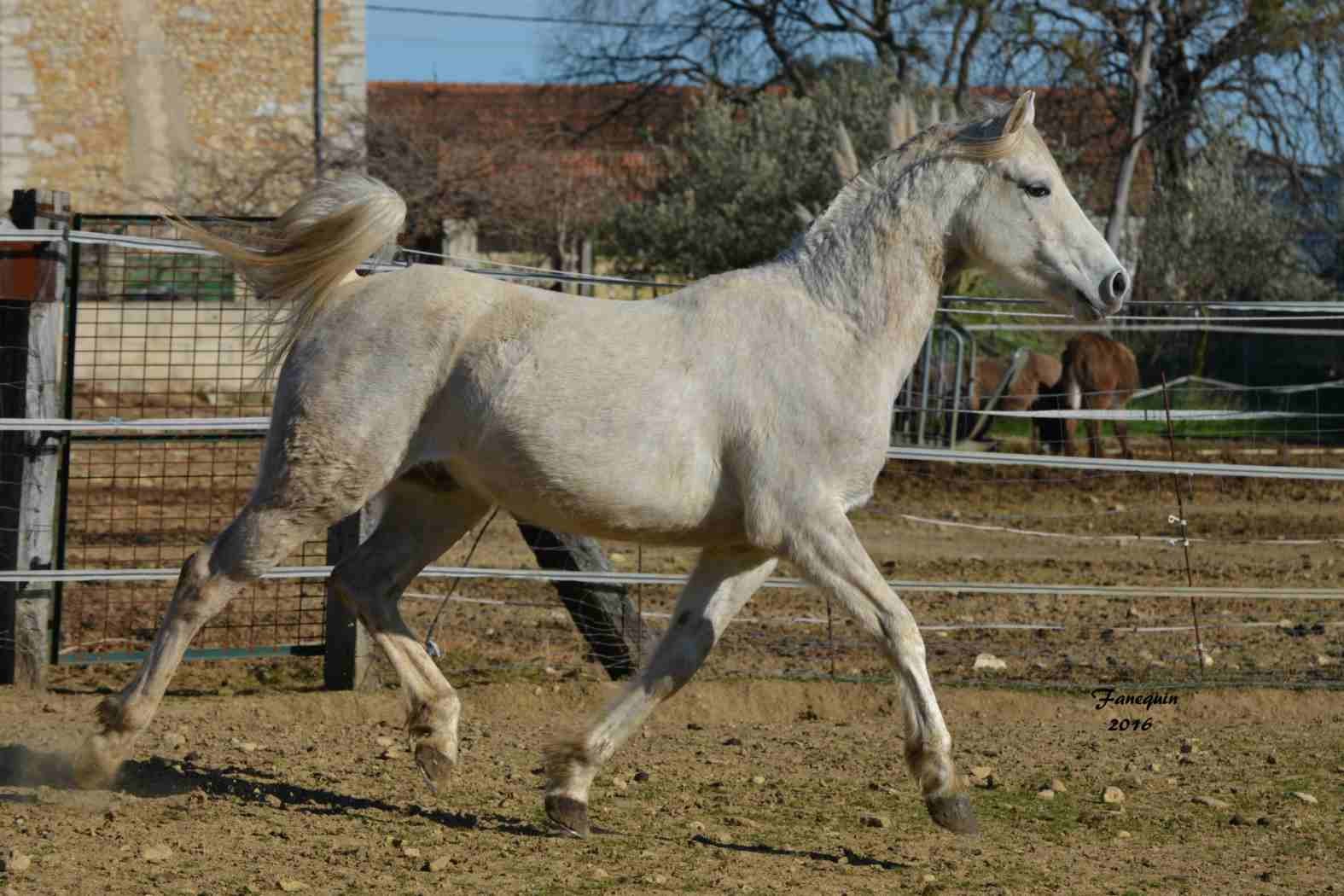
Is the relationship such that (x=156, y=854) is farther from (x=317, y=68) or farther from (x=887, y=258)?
(x=317, y=68)

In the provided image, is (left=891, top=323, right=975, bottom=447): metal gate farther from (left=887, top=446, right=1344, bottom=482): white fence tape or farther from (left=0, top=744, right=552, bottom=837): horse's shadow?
(left=0, top=744, right=552, bottom=837): horse's shadow

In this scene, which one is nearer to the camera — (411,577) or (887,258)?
(887,258)

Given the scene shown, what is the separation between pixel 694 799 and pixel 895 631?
3.80 feet

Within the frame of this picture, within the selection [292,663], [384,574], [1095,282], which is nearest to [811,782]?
[384,574]

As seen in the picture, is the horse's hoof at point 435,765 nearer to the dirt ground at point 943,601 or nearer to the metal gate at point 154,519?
the metal gate at point 154,519

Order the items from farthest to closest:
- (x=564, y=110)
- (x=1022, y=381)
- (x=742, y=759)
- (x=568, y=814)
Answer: (x=564, y=110) < (x=1022, y=381) < (x=742, y=759) < (x=568, y=814)

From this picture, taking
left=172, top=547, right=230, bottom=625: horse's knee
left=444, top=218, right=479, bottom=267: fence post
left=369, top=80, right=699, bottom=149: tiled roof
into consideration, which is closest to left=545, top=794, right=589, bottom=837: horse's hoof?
left=172, top=547, right=230, bottom=625: horse's knee

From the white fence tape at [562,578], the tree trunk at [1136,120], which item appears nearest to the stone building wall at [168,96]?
the tree trunk at [1136,120]

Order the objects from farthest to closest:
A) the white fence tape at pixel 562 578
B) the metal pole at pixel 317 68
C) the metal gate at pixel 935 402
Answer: the metal pole at pixel 317 68 < the metal gate at pixel 935 402 < the white fence tape at pixel 562 578

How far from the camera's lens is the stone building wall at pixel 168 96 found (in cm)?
2139

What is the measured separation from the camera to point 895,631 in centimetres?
419

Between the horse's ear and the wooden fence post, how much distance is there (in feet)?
10.7

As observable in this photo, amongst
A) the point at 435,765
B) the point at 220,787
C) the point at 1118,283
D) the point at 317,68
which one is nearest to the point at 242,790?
the point at 220,787

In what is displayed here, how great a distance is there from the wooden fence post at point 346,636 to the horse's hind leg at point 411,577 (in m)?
1.63
